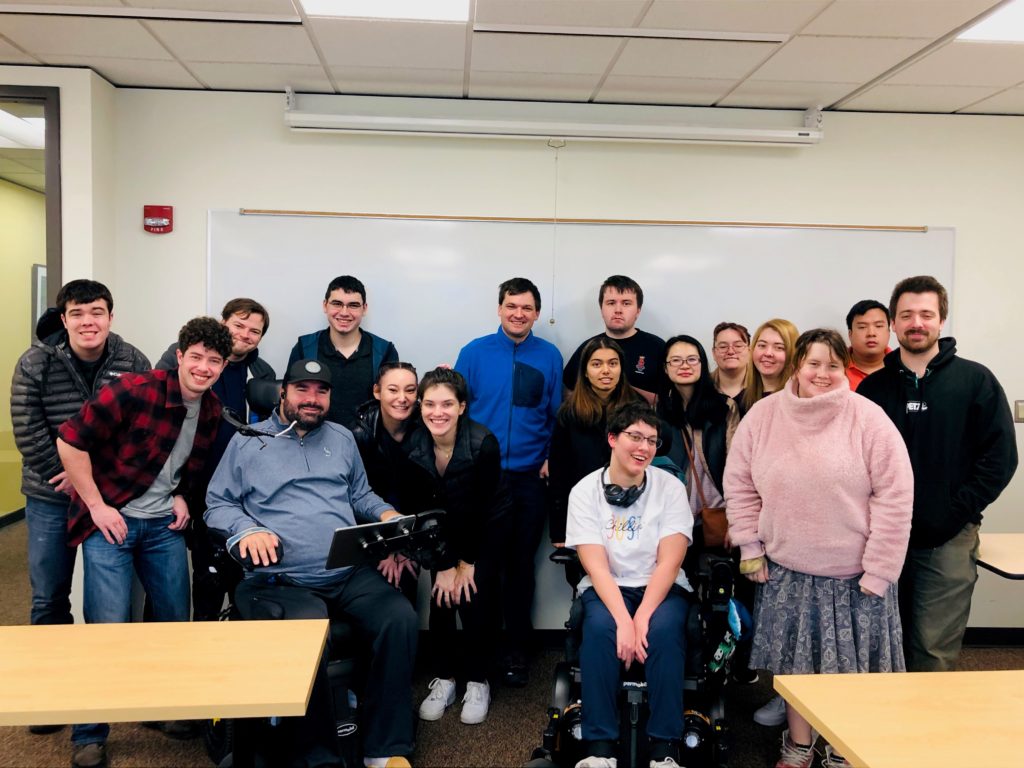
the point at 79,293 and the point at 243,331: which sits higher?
the point at 79,293

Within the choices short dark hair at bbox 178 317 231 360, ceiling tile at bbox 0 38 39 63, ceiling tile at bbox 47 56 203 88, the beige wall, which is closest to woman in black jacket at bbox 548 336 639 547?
short dark hair at bbox 178 317 231 360

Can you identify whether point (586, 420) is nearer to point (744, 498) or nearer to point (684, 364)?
point (684, 364)

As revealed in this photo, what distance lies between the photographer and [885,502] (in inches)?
86.0

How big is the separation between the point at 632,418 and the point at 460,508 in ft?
2.63

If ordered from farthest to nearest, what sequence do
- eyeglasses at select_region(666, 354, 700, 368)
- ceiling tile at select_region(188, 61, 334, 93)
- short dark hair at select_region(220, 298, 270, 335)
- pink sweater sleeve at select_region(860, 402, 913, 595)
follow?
ceiling tile at select_region(188, 61, 334, 93) → short dark hair at select_region(220, 298, 270, 335) → eyeglasses at select_region(666, 354, 700, 368) → pink sweater sleeve at select_region(860, 402, 913, 595)

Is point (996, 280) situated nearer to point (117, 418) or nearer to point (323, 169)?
point (323, 169)

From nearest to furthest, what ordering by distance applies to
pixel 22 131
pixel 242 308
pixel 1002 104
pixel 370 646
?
pixel 370 646
pixel 242 308
pixel 1002 104
pixel 22 131

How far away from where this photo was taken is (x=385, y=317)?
3561 mm

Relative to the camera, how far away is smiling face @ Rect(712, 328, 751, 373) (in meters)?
3.04

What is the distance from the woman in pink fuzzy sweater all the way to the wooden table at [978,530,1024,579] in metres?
0.53

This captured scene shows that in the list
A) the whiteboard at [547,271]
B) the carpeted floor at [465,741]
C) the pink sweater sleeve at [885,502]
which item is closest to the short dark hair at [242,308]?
the whiteboard at [547,271]

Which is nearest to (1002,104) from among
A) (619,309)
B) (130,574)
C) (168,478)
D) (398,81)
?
(619,309)

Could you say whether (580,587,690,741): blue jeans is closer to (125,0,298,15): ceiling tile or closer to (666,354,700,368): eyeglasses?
(666,354,700,368): eyeglasses

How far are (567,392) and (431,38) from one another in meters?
1.69
